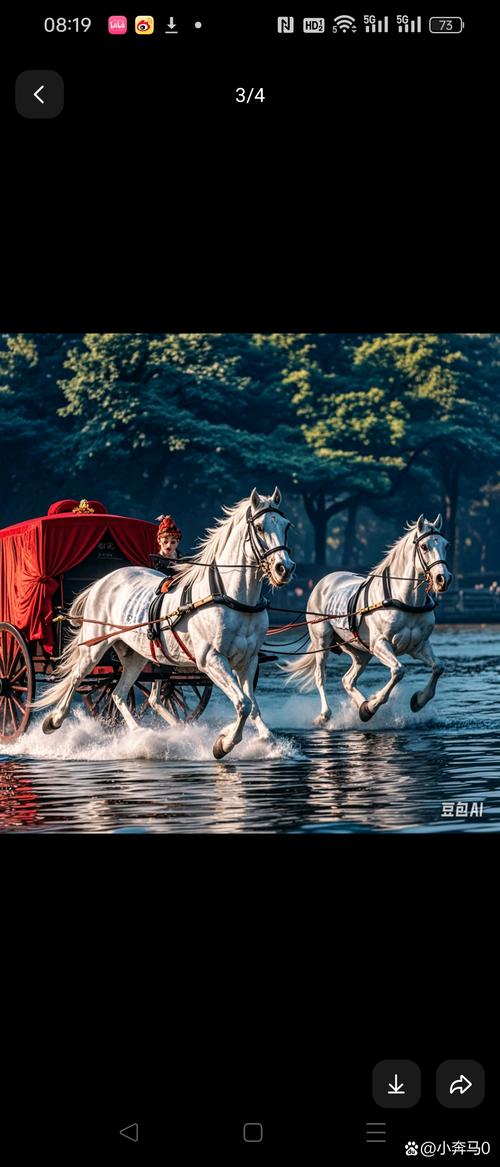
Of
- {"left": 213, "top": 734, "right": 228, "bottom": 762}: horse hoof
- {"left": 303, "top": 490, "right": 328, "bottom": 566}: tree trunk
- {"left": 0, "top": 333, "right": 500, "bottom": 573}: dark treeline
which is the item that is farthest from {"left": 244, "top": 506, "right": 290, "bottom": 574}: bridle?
{"left": 303, "top": 490, "right": 328, "bottom": 566}: tree trunk

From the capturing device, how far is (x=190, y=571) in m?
11.5

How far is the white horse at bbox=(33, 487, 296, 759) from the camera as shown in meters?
10.3

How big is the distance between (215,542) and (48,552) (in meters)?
1.89
